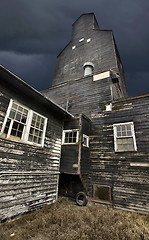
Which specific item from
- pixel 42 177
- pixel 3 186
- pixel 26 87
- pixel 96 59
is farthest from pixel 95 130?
pixel 96 59

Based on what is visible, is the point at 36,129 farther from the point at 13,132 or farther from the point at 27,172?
the point at 27,172

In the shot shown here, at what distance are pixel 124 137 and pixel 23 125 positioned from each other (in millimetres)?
6192

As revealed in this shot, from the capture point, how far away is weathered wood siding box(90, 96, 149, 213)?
21.6 ft

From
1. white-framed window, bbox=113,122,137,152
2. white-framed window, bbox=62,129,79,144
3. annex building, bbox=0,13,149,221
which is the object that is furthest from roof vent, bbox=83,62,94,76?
white-framed window, bbox=62,129,79,144

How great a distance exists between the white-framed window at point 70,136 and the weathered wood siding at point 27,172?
829mm

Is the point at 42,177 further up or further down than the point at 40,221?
further up

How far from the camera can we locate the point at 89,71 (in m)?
13.6

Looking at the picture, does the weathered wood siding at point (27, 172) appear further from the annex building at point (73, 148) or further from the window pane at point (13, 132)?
the window pane at point (13, 132)

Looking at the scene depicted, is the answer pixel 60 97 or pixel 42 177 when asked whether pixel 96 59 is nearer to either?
pixel 60 97

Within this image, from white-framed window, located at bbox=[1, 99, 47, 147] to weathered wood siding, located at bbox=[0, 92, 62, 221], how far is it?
0.75ft

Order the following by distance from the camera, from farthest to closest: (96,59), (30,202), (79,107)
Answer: (96,59) → (79,107) → (30,202)

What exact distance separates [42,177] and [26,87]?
15.2 feet

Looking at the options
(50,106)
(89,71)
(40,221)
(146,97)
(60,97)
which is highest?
(89,71)

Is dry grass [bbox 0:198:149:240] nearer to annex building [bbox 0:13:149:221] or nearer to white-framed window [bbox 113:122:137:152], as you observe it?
annex building [bbox 0:13:149:221]
